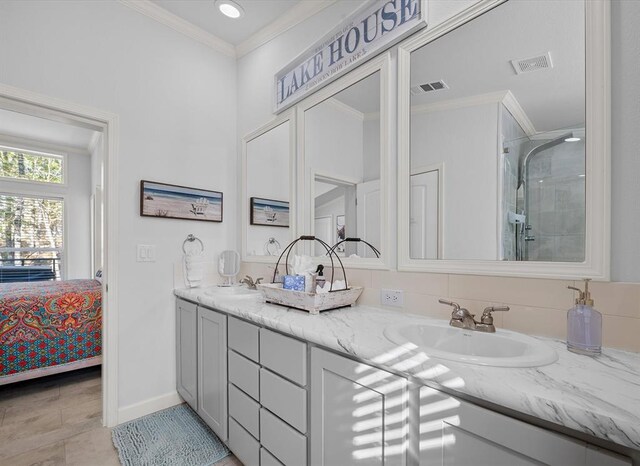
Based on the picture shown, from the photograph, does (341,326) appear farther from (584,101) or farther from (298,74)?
(298,74)

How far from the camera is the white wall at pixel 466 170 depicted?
1283 millimetres

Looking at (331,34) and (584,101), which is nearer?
(584,101)

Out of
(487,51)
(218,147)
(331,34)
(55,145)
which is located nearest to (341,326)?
(487,51)

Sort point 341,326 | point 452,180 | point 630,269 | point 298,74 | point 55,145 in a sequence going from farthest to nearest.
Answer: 1. point 55,145
2. point 298,74
3. point 452,180
4. point 341,326
5. point 630,269

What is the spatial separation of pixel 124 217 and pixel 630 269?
2.63m

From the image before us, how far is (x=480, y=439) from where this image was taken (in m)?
0.76

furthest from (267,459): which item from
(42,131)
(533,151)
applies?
(42,131)

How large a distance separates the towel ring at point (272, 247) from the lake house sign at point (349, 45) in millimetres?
972

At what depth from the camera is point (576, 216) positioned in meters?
1.08

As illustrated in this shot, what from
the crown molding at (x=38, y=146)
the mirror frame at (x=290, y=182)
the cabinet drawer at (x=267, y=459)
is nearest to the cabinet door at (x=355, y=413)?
the cabinet drawer at (x=267, y=459)

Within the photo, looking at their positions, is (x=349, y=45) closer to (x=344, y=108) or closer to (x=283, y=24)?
(x=344, y=108)

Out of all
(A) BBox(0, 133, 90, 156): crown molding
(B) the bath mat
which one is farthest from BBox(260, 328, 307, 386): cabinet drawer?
(A) BBox(0, 133, 90, 156): crown molding

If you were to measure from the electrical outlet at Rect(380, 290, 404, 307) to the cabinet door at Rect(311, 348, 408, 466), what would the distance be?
537 millimetres

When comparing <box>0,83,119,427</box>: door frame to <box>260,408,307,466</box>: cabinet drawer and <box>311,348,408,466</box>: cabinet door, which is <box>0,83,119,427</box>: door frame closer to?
<box>260,408,307,466</box>: cabinet drawer
